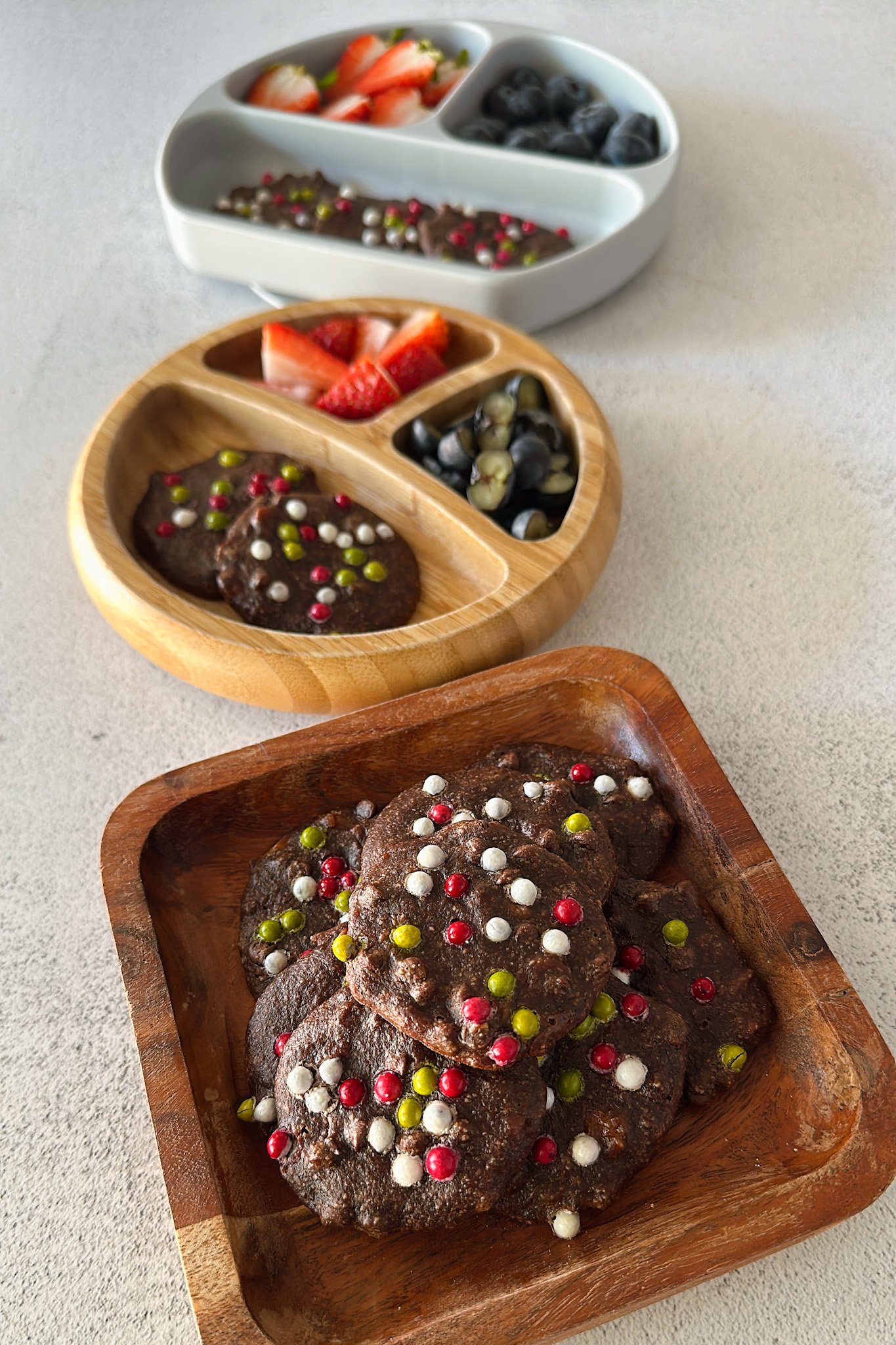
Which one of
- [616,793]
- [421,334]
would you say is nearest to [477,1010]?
[616,793]

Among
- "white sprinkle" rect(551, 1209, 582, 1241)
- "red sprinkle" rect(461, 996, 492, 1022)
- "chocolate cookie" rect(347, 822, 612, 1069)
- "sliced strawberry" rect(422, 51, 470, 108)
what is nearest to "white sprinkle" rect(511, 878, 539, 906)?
"chocolate cookie" rect(347, 822, 612, 1069)

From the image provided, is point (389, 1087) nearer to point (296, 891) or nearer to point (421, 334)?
point (296, 891)

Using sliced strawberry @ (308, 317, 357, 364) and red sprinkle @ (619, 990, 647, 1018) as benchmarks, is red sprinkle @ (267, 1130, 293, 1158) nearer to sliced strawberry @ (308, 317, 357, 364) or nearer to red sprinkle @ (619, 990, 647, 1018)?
red sprinkle @ (619, 990, 647, 1018)

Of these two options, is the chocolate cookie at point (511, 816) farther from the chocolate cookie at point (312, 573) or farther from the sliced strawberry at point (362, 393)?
the sliced strawberry at point (362, 393)

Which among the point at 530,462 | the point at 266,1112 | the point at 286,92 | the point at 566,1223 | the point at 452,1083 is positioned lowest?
the point at 266,1112

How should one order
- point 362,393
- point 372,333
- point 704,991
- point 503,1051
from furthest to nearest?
point 372,333
point 362,393
point 704,991
point 503,1051

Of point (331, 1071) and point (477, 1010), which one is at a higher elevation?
point (477, 1010)
